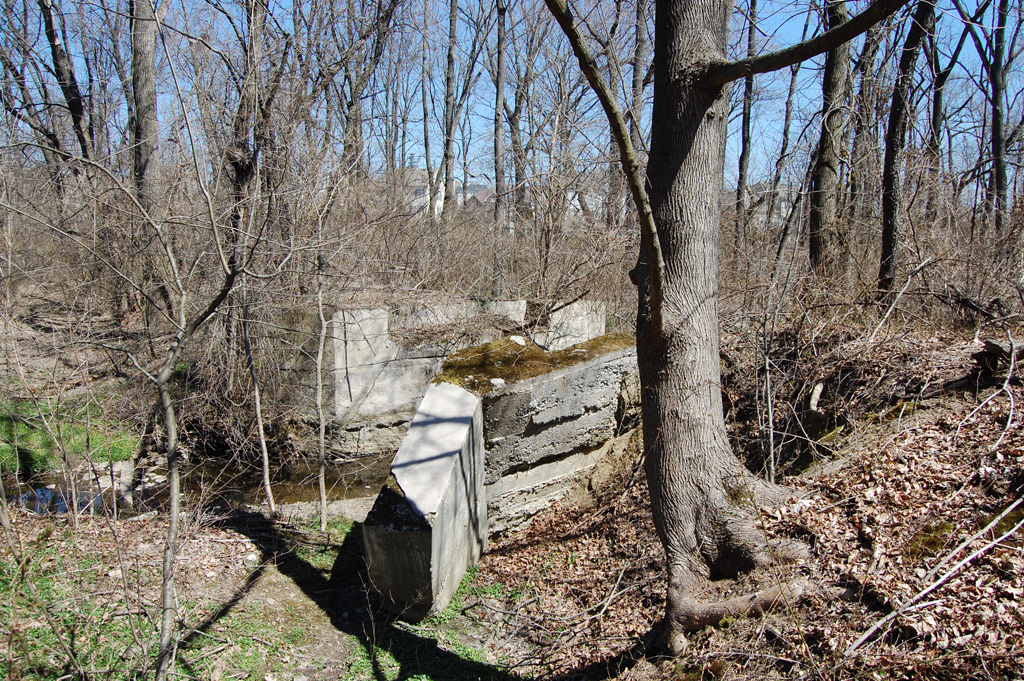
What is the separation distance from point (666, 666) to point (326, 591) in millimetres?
3059

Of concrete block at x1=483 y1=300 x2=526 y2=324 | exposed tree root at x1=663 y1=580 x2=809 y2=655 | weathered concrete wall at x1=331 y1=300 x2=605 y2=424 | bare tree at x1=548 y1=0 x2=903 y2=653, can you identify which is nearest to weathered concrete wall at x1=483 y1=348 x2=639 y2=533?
bare tree at x1=548 y1=0 x2=903 y2=653

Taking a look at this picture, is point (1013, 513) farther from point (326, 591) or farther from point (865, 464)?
point (326, 591)

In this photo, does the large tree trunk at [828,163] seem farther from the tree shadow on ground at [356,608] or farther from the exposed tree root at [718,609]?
the tree shadow on ground at [356,608]

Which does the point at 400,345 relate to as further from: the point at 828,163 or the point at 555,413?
the point at 828,163

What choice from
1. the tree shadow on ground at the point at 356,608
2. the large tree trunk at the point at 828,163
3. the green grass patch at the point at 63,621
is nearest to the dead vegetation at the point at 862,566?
the tree shadow on ground at the point at 356,608

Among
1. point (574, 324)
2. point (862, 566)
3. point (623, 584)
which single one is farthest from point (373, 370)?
point (862, 566)

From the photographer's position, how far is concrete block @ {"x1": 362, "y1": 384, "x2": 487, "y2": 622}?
15.4 ft

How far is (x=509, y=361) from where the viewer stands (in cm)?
667

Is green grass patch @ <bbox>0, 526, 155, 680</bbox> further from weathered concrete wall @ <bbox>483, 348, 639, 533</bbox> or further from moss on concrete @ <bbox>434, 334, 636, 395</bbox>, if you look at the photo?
weathered concrete wall @ <bbox>483, 348, 639, 533</bbox>

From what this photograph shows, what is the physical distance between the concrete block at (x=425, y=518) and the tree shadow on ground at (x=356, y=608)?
0.76 ft

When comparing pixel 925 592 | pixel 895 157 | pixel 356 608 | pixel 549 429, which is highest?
pixel 895 157

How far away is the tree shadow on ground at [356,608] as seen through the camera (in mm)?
4418

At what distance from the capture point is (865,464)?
4180mm

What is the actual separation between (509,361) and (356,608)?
2743 millimetres
